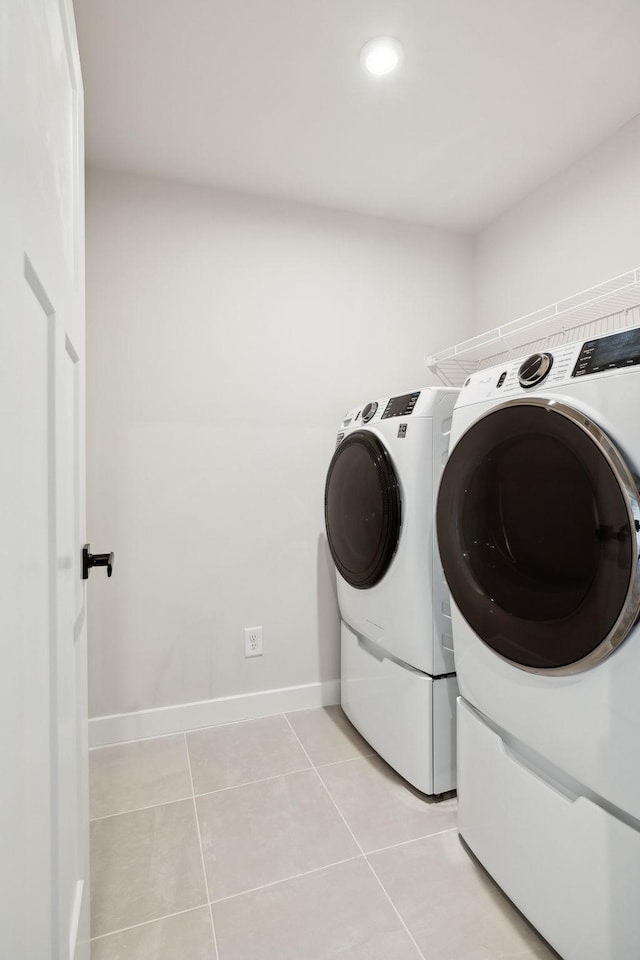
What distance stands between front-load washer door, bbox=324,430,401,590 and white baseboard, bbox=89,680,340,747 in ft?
2.32

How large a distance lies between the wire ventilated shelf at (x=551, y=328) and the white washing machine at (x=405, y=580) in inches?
20.2

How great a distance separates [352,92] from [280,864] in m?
2.38

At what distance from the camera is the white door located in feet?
1.38

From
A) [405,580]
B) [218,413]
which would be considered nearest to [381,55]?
[218,413]

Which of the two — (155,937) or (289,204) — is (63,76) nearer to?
(289,204)

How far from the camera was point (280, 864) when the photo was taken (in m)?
1.35

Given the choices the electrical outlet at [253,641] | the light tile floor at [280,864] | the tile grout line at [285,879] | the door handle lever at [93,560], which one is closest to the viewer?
the door handle lever at [93,560]

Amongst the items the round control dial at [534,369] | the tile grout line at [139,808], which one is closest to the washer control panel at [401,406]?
the round control dial at [534,369]

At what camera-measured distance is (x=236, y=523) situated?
2.16 meters

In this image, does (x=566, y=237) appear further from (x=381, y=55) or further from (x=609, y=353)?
(x=609, y=353)

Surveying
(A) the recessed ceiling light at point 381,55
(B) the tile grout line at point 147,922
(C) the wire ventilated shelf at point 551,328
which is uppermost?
(A) the recessed ceiling light at point 381,55

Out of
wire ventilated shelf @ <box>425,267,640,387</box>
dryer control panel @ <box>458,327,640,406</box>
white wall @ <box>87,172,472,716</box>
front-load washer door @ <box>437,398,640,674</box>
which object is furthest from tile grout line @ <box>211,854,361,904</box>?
wire ventilated shelf @ <box>425,267,640,387</box>

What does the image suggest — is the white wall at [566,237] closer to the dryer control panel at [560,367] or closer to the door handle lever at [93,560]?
the dryer control panel at [560,367]

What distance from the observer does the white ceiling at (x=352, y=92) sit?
1344 mm
